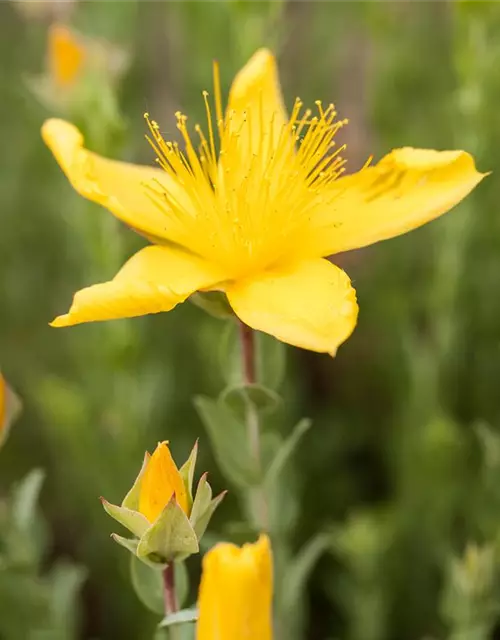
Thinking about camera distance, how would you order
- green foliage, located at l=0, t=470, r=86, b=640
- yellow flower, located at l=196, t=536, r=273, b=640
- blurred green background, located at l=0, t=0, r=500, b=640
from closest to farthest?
yellow flower, located at l=196, t=536, r=273, b=640 < green foliage, located at l=0, t=470, r=86, b=640 < blurred green background, located at l=0, t=0, r=500, b=640

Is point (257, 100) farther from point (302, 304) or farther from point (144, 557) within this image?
point (144, 557)

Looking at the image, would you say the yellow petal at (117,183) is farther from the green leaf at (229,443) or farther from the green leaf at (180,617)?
the green leaf at (180,617)

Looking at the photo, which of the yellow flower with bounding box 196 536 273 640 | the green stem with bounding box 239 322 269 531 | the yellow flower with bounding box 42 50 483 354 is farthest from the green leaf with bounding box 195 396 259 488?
the yellow flower with bounding box 196 536 273 640

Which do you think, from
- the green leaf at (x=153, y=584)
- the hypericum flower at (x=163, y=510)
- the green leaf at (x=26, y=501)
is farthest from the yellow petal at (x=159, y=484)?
the green leaf at (x=26, y=501)

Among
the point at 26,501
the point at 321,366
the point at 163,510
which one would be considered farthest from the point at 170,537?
the point at 321,366

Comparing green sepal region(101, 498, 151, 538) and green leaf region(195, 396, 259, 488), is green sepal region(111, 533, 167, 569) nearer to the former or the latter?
green sepal region(101, 498, 151, 538)

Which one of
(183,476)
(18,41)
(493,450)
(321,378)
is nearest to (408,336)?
(493,450)
